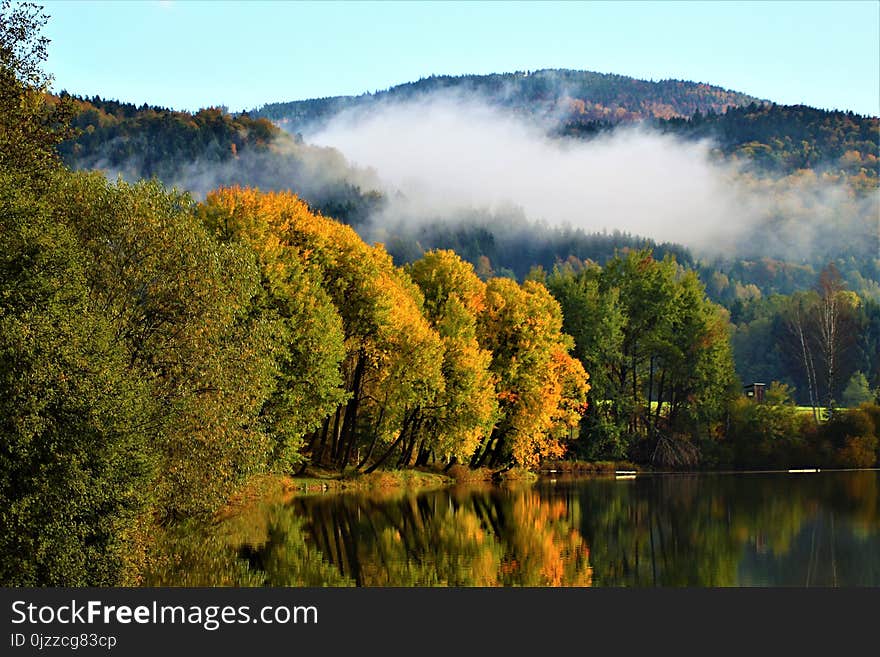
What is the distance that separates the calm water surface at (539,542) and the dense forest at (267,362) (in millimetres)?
2997

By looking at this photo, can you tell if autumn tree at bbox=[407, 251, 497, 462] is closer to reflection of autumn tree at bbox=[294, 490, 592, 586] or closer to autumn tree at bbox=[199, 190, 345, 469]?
reflection of autumn tree at bbox=[294, 490, 592, 586]

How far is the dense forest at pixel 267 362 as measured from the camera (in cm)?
2877

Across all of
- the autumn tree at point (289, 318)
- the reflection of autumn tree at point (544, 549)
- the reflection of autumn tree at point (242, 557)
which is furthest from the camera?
the autumn tree at point (289, 318)

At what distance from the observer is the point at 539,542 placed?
45188mm

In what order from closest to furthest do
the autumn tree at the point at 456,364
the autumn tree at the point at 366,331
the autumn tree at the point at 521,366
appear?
the autumn tree at the point at 366,331
the autumn tree at the point at 456,364
the autumn tree at the point at 521,366

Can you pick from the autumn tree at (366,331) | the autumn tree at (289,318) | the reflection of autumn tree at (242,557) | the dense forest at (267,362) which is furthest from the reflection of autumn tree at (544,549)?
the autumn tree at (366,331)

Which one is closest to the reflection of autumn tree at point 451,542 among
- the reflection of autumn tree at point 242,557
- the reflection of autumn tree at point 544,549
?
the reflection of autumn tree at point 544,549

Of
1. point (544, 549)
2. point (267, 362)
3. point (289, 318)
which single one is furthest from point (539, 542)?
point (289, 318)

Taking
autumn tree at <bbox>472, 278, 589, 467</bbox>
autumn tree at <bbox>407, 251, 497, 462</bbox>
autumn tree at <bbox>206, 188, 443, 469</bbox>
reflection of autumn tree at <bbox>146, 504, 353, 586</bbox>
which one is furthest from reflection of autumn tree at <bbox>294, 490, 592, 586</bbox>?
autumn tree at <bbox>472, 278, 589, 467</bbox>

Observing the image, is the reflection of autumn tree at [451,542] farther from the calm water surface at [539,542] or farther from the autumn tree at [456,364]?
the autumn tree at [456,364]

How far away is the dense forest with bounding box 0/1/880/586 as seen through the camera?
28766 millimetres

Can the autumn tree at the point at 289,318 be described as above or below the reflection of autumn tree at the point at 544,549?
above

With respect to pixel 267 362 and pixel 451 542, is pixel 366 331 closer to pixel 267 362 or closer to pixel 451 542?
pixel 267 362

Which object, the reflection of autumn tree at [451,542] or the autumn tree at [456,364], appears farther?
the autumn tree at [456,364]
